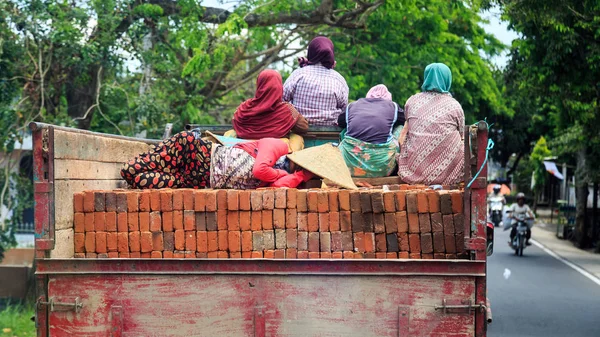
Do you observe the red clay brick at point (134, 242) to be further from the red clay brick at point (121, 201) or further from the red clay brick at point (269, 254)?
the red clay brick at point (269, 254)

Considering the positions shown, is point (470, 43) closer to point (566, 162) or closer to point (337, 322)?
point (566, 162)

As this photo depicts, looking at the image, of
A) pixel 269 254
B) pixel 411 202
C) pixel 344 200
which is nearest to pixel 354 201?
pixel 344 200

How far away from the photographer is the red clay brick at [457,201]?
4.12m

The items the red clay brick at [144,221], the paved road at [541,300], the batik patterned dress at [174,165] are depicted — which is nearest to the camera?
the red clay brick at [144,221]

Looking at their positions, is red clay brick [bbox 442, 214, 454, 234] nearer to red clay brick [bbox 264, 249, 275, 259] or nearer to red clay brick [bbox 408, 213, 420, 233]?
red clay brick [bbox 408, 213, 420, 233]

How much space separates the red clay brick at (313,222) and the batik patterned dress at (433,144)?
1.47m

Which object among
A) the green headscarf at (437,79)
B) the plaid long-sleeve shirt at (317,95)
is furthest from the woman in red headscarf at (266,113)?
the green headscarf at (437,79)

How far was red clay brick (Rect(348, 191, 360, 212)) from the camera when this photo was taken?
4.13 m

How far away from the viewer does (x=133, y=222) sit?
13.9ft

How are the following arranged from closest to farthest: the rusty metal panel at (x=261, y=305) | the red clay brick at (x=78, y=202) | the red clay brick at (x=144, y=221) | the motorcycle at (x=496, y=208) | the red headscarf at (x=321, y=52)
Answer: the rusty metal panel at (x=261, y=305) → the red clay brick at (x=144, y=221) → the red clay brick at (x=78, y=202) → the red headscarf at (x=321, y=52) → the motorcycle at (x=496, y=208)

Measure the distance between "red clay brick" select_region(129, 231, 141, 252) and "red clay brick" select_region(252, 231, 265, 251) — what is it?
23.6 inches

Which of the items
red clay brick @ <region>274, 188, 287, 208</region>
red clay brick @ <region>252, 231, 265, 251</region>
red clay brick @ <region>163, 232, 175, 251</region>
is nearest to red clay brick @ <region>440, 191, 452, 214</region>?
red clay brick @ <region>274, 188, 287, 208</region>

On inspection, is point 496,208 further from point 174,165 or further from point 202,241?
point 202,241

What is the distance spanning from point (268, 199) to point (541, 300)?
28.9 feet
